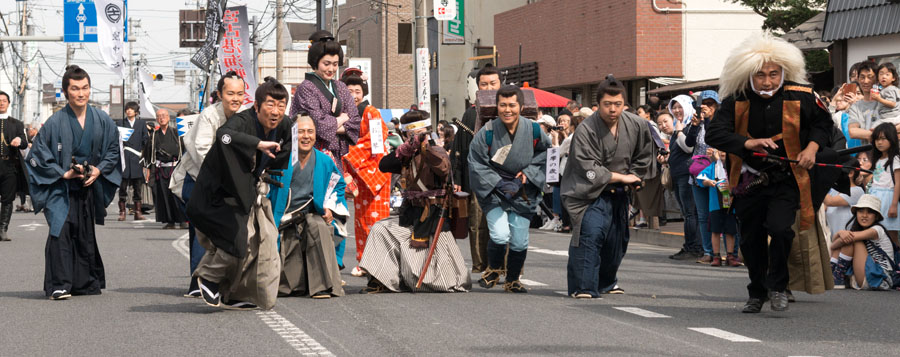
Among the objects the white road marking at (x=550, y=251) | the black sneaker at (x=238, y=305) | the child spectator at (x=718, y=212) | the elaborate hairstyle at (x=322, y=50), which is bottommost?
the white road marking at (x=550, y=251)

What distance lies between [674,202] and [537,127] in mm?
8561

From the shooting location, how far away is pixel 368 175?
36.8 ft

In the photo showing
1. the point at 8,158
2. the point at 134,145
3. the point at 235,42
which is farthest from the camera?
the point at 235,42

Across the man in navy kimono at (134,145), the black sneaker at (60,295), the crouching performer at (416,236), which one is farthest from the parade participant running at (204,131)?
the man in navy kimono at (134,145)

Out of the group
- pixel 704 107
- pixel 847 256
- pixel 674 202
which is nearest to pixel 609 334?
pixel 847 256

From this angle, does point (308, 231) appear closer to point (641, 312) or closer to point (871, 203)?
point (641, 312)

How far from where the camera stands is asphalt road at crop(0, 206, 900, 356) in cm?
704

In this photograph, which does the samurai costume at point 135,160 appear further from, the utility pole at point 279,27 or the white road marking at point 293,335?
the utility pole at point 279,27

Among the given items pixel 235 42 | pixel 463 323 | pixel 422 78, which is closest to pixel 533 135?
pixel 463 323

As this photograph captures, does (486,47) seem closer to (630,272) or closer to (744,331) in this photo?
(630,272)

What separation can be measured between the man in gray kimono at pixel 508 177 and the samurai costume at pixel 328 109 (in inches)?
53.4

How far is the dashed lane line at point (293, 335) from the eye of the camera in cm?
694

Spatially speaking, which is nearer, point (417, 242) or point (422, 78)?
point (417, 242)

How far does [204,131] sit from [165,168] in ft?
36.7
